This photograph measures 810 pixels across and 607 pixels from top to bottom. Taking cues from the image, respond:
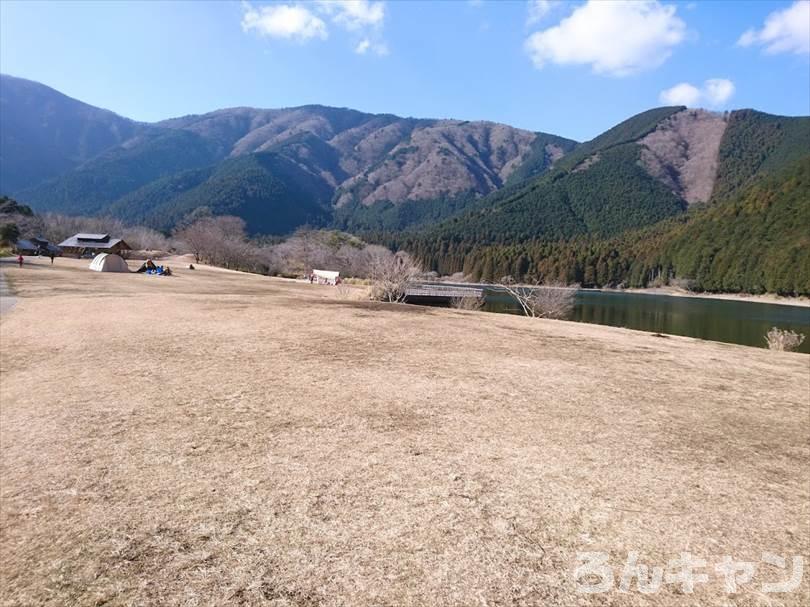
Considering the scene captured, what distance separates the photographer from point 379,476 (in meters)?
4.54

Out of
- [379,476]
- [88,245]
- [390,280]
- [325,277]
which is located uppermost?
[88,245]

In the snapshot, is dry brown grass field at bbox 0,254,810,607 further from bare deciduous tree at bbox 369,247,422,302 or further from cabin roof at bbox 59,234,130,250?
cabin roof at bbox 59,234,130,250

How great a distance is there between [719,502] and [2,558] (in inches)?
233

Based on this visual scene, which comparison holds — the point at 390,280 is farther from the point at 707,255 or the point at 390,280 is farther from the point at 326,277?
the point at 707,255

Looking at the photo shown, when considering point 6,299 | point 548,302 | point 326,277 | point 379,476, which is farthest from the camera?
point 326,277

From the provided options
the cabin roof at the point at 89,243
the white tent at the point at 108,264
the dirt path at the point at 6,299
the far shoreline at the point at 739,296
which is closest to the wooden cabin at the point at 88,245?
the cabin roof at the point at 89,243

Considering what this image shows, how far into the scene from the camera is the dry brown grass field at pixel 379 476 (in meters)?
3.11

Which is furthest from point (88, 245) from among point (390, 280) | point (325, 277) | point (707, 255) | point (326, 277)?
point (707, 255)

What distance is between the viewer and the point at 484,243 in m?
187

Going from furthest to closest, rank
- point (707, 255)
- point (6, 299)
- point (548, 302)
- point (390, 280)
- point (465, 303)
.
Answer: point (707, 255), point (465, 303), point (548, 302), point (390, 280), point (6, 299)

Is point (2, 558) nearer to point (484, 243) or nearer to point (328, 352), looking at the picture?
point (328, 352)

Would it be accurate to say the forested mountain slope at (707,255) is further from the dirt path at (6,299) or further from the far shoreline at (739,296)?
the dirt path at (6,299)

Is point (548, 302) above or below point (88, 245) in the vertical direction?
below

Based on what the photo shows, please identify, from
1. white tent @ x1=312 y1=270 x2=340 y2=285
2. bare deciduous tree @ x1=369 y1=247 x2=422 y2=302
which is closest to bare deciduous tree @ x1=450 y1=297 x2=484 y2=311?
bare deciduous tree @ x1=369 y1=247 x2=422 y2=302
